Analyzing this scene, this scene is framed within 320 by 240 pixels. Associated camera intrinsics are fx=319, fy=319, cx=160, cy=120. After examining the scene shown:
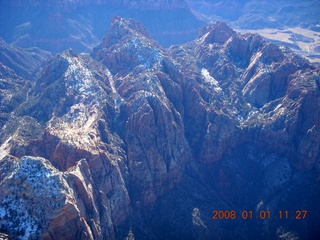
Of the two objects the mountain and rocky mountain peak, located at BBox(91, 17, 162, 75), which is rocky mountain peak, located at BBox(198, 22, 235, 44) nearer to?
the mountain

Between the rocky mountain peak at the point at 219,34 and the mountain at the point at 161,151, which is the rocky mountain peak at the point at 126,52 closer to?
the mountain at the point at 161,151

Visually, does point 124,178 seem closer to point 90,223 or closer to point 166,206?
point 166,206

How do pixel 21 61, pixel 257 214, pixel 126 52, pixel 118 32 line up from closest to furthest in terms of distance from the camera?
pixel 257 214
pixel 126 52
pixel 118 32
pixel 21 61

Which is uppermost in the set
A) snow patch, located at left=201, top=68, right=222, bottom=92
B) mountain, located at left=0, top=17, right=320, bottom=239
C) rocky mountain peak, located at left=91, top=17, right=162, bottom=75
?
rocky mountain peak, located at left=91, top=17, right=162, bottom=75

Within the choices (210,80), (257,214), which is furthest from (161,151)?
(210,80)

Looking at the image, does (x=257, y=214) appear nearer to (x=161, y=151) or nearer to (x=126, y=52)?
(x=161, y=151)

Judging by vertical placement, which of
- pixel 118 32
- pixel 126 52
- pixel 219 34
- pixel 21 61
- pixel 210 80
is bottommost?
pixel 210 80

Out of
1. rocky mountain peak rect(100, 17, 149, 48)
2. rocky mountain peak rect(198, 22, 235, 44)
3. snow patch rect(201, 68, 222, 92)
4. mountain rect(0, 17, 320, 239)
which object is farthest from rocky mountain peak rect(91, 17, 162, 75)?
rocky mountain peak rect(198, 22, 235, 44)

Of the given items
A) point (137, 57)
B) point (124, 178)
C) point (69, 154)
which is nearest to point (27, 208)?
point (69, 154)

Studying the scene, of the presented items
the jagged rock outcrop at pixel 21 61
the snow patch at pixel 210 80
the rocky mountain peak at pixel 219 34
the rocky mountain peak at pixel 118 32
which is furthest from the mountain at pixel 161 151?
the jagged rock outcrop at pixel 21 61
